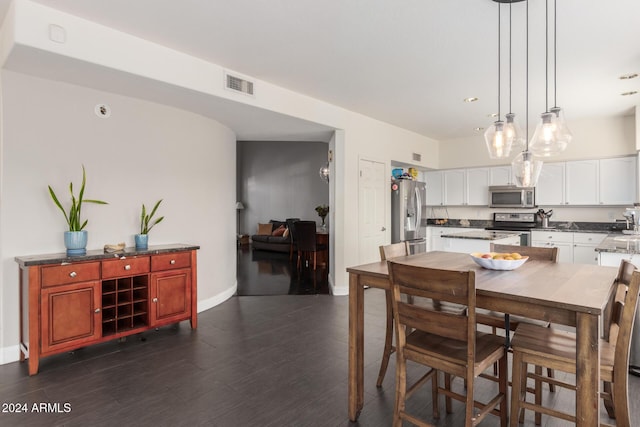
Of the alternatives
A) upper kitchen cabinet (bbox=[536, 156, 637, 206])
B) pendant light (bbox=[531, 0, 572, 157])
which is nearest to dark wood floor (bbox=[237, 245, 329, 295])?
pendant light (bbox=[531, 0, 572, 157])

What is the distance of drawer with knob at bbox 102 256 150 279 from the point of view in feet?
9.78

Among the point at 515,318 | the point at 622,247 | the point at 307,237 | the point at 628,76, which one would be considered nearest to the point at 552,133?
the point at 515,318

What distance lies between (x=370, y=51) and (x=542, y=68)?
185 cm

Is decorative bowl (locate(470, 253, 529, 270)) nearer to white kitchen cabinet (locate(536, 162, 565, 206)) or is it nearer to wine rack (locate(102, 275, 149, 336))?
wine rack (locate(102, 275, 149, 336))

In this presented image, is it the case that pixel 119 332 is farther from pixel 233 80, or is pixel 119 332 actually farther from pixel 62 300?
pixel 233 80

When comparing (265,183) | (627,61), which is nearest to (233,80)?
(627,61)

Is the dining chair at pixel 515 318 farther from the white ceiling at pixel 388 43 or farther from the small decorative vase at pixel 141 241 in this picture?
the small decorative vase at pixel 141 241

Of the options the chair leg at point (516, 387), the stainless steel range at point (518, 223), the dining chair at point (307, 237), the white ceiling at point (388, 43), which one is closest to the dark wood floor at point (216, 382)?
the chair leg at point (516, 387)

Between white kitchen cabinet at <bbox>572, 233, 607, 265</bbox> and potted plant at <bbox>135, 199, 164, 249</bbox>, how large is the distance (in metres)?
6.09

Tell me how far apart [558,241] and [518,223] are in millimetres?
784

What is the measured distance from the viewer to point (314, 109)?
4.48 m

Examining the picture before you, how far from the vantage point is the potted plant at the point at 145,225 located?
3414 mm

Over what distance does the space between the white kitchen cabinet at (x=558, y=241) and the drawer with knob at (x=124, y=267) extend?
19.7 feet

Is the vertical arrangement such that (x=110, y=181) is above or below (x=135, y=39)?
below
